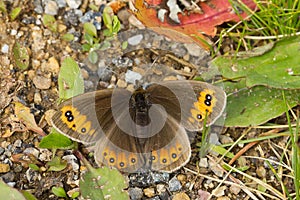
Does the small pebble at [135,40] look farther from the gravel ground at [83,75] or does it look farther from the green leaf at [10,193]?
the green leaf at [10,193]

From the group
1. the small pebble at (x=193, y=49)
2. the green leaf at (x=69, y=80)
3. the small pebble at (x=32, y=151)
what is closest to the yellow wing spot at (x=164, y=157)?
the green leaf at (x=69, y=80)

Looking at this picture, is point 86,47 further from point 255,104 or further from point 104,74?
point 255,104

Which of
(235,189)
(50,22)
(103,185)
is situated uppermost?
(50,22)

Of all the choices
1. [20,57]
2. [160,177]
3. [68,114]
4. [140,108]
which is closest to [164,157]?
[160,177]

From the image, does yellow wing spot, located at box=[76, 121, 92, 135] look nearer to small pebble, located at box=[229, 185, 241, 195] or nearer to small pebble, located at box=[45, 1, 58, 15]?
small pebble, located at box=[229, 185, 241, 195]

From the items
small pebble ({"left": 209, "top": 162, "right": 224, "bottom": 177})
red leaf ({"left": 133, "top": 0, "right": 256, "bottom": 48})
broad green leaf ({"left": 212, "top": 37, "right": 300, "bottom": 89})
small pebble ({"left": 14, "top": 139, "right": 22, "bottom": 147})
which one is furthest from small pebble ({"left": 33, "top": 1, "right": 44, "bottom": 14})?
small pebble ({"left": 209, "top": 162, "right": 224, "bottom": 177})

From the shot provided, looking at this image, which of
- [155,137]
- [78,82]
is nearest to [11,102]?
[78,82]
